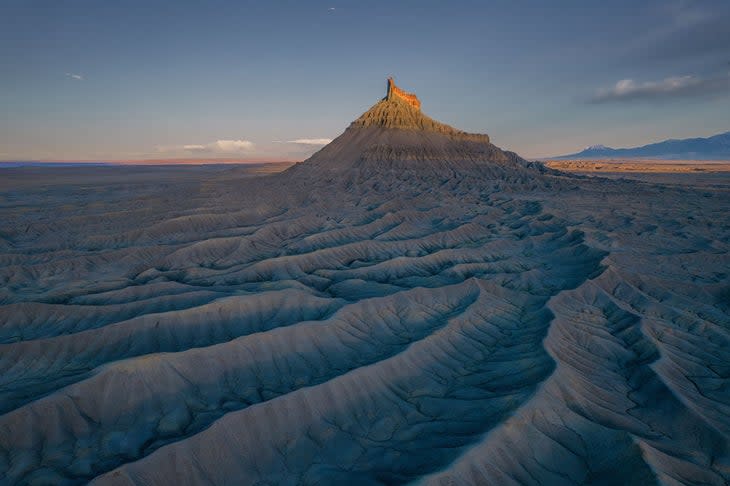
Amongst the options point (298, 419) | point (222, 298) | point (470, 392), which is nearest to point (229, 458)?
point (298, 419)

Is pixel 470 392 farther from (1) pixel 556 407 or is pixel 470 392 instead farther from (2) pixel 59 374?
(2) pixel 59 374

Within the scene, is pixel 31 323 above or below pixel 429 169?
below

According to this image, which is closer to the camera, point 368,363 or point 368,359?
point 368,363

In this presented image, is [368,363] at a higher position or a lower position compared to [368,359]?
higher
